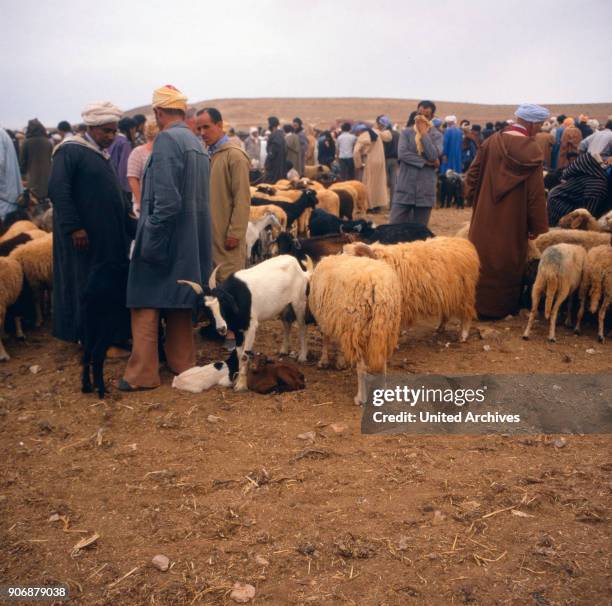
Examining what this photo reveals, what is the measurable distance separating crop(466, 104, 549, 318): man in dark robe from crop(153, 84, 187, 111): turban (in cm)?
353

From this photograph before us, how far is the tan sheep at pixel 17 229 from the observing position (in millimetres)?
7877

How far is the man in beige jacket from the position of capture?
567cm

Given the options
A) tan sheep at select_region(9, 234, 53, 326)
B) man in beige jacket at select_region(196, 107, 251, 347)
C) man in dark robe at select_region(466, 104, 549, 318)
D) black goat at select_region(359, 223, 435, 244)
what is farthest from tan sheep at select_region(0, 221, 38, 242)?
man in dark robe at select_region(466, 104, 549, 318)

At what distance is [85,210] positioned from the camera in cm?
518

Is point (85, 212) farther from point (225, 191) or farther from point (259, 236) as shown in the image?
point (259, 236)

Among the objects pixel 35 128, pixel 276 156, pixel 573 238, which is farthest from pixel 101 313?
pixel 276 156

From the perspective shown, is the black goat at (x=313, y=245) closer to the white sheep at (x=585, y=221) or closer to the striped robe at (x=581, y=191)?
the white sheep at (x=585, y=221)

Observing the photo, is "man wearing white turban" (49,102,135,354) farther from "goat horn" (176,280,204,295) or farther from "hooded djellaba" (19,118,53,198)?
"hooded djellaba" (19,118,53,198)

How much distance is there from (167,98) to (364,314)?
7.59 ft

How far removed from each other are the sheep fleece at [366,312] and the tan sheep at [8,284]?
333cm

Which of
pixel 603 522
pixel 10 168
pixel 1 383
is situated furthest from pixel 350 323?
pixel 10 168

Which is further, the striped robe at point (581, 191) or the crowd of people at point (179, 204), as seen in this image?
the striped robe at point (581, 191)

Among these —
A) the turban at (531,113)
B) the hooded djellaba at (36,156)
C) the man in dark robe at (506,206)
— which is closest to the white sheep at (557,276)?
the man in dark robe at (506,206)

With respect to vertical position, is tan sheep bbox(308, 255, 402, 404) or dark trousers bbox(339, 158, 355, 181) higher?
dark trousers bbox(339, 158, 355, 181)
